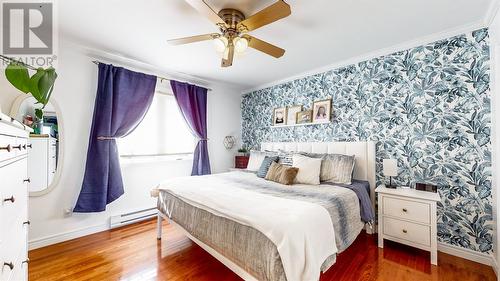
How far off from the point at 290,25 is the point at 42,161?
3154 millimetres

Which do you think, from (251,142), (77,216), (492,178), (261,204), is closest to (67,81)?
(77,216)

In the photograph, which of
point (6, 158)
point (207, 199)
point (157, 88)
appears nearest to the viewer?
point (6, 158)

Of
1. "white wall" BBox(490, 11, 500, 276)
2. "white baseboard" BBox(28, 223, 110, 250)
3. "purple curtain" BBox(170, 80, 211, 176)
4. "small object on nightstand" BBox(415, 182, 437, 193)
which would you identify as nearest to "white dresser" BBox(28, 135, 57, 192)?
"white baseboard" BBox(28, 223, 110, 250)

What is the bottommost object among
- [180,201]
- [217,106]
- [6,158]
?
[180,201]

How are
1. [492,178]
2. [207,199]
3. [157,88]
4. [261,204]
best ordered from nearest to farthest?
[261,204]
[207,199]
[492,178]
[157,88]

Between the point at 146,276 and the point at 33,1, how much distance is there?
261 centimetres

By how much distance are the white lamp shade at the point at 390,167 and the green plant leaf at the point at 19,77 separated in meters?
3.08

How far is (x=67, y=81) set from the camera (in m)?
2.56

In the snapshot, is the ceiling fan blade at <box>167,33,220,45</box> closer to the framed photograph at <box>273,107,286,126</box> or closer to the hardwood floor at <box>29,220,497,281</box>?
the hardwood floor at <box>29,220,497,281</box>

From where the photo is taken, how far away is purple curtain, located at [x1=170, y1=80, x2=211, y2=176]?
361 cm

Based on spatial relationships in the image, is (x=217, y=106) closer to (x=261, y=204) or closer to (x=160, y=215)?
(x=160, y=215)

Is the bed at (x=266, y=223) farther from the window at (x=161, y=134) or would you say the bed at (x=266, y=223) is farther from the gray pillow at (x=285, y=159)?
the window at (x=161, y=134)

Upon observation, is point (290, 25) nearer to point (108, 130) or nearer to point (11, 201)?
point (11, 201)

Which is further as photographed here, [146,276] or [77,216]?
[77,216]
